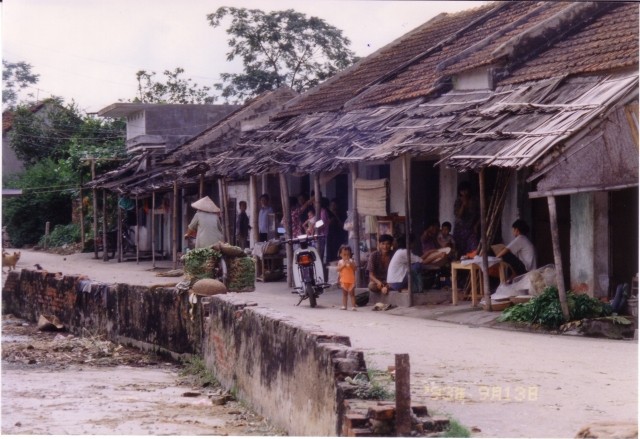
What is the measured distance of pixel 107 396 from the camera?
9797mm

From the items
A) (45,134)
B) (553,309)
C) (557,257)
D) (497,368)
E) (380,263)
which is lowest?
(497,368)

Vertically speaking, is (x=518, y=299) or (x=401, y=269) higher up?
(x=401, y=269)

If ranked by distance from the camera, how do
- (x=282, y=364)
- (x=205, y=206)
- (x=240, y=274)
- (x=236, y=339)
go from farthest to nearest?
(x=205, y=206) < (x=240, y=274) < (x=236, y=339) < (x=282, y=364)

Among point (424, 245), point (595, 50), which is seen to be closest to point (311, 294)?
point (424, 245)

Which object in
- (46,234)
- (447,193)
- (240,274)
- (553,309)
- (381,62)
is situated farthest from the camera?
(46,234)

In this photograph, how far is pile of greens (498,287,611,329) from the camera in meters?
11.6

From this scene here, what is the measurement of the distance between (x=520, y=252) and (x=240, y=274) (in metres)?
3.93

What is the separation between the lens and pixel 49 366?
1197cm

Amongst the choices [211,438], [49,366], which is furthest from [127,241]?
[211,438]

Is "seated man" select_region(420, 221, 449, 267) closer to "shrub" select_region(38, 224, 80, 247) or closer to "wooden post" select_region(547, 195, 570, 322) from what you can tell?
"wooden post" select_region(547, 195, 570, 322)

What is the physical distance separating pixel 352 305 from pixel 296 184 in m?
6.53

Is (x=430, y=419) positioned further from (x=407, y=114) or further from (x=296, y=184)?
(x=296, y=184)

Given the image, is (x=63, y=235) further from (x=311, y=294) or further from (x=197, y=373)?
(x=197, y=373)

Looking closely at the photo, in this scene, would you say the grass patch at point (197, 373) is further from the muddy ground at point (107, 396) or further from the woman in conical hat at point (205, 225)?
the woman in conical hat at point (205, 225)
